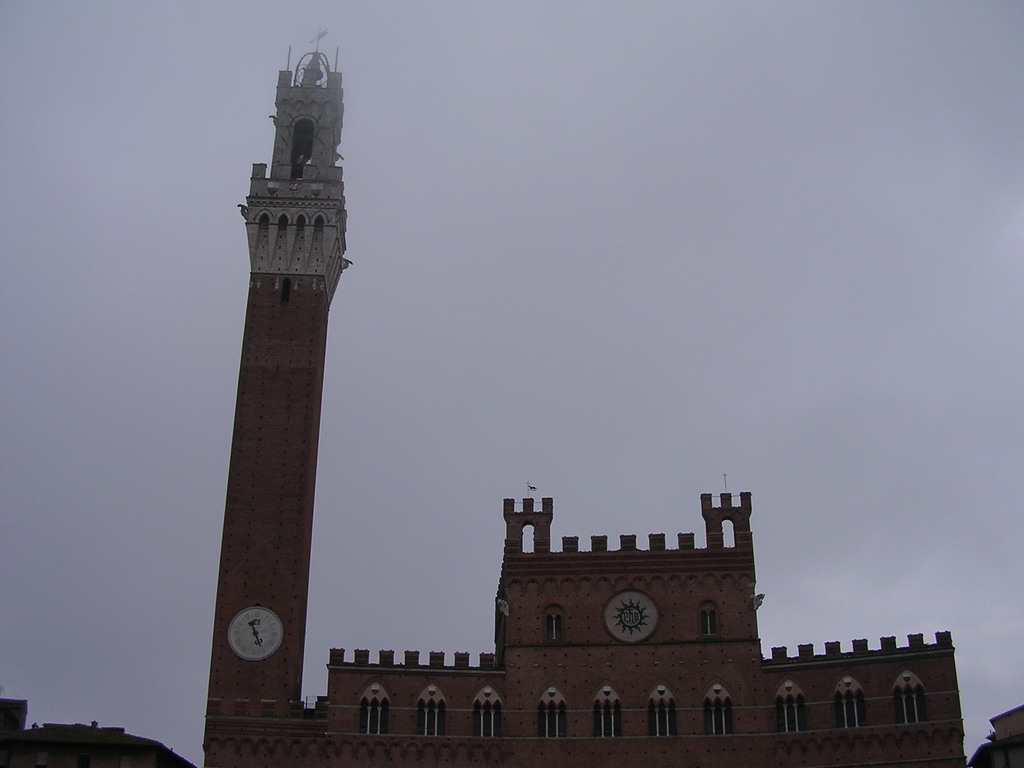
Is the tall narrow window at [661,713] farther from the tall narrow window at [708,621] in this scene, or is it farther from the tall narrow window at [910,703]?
the tall narrow window at [910,703]

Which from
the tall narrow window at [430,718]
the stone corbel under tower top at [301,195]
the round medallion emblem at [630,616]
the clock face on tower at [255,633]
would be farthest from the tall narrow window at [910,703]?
the stone corbel under tower top at [301,195]

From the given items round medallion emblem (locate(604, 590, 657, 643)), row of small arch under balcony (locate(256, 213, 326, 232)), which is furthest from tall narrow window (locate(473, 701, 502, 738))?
row of small arch under balcony (locate(256, 213, 326, 232))

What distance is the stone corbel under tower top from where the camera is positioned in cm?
6406

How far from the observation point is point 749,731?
52.8 metres

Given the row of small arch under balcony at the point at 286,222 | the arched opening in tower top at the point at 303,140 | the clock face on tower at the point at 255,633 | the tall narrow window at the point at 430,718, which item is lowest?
the tall narrow window at the point at 430,718

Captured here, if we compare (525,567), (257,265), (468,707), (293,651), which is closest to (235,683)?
(293,651)

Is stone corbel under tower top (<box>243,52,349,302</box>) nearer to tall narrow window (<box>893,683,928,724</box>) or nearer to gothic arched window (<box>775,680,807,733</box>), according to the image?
gothic arched window (<box>775,680,807,733</box>)

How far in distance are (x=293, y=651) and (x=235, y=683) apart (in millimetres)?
2980

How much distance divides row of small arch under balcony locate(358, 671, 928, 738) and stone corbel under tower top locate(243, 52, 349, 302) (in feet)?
77.8

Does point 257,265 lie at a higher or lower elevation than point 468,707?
higher

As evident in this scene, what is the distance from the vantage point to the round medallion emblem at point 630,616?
181 feet

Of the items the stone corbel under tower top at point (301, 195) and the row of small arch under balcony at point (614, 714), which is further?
Answer: the stone corbel under tower top at point (301, 195)

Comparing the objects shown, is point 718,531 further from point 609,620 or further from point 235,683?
point 235,683

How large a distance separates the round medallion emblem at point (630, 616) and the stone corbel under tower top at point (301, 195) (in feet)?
77.5
